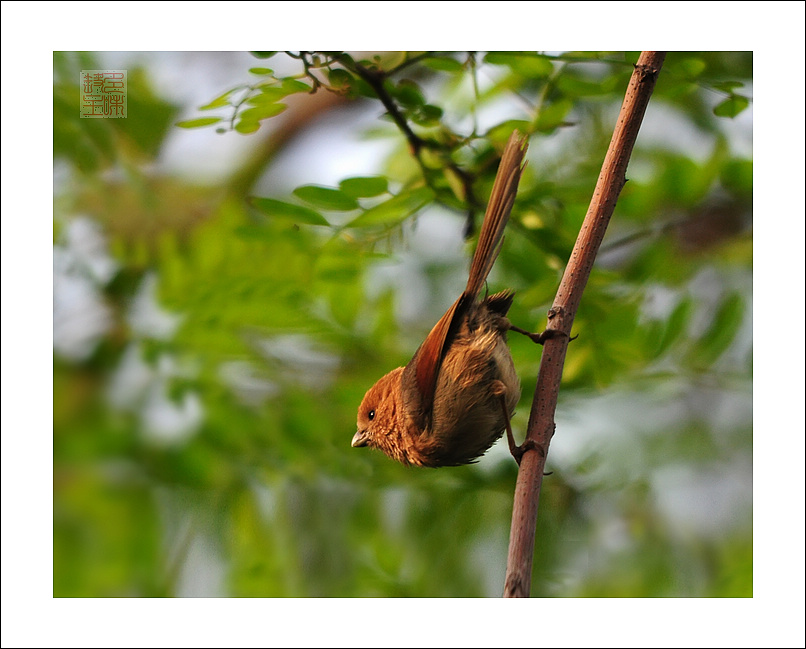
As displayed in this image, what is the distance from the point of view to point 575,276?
5.06ft

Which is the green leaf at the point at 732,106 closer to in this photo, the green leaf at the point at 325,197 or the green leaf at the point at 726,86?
the green leaf at the point at 726,86

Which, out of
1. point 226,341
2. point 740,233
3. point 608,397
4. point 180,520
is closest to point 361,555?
point 180,520

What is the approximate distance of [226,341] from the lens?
7.85 feet

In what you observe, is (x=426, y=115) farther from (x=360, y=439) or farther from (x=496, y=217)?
(x=360, y=439)

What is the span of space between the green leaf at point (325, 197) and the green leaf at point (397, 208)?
0.05 m

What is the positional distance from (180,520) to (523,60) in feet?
5.92

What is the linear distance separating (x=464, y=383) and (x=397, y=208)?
510 millimetres

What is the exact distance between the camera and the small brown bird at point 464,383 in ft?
6.09

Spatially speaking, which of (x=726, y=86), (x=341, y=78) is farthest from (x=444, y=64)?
(x=726, y=86)

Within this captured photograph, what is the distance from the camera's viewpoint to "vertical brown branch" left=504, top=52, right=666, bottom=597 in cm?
144

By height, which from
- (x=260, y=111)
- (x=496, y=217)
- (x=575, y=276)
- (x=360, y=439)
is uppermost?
(x=260, y=111)

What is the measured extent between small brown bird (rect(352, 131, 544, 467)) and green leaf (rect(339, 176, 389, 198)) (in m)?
0.32

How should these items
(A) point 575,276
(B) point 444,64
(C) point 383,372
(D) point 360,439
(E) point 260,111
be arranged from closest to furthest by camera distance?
(A) point 575,276 < (E) point 260,111 < (B) point 444,64 < (D) point 360,439 < (C) point 383,372

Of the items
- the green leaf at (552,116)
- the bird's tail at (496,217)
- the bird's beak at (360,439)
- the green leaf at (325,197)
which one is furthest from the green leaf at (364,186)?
the bird's beak at (360,439)
